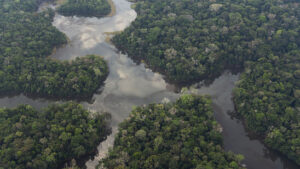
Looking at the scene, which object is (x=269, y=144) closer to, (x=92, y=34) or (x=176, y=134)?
(x=176, y=134)

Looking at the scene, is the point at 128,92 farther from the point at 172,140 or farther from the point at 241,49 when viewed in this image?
the point at 241,49

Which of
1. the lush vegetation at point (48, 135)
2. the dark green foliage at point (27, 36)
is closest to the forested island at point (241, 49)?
the dark green foliage at point (27, 36)

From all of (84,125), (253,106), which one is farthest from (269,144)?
(84,125)

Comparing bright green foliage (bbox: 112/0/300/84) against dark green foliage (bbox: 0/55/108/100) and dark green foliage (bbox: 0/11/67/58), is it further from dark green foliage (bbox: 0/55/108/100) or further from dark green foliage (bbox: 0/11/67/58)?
dark green foliage (bbox: 0/11/67/58)

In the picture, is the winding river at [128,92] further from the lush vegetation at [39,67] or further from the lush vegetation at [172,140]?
the lush vegetation at [172,140]

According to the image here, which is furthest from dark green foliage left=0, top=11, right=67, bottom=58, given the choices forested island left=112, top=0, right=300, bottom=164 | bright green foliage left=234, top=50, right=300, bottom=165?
bright green foliage left=234, top=50, right=300, bottom=165

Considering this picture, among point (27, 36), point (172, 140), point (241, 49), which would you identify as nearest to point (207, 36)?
point (241, 49)
